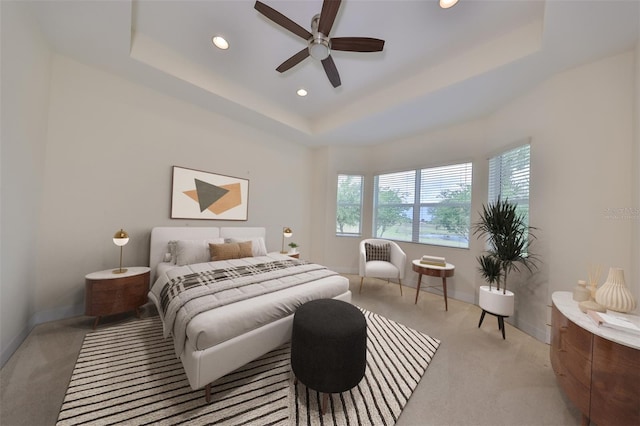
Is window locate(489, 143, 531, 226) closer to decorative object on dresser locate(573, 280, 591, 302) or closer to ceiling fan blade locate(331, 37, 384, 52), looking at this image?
decorative object on dresser locate(573, 280, 591, 302)

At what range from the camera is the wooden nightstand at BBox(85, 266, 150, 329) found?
221cm

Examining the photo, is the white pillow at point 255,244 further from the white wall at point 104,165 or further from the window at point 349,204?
the window at point 349,204

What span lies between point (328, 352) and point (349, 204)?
3.77 meters

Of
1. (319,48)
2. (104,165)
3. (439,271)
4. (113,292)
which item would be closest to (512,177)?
(439,271)

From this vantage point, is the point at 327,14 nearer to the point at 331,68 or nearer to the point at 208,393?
the point at 331,68

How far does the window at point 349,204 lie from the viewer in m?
4.91

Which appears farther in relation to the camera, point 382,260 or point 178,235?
point 382,260

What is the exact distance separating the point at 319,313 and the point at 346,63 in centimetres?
287

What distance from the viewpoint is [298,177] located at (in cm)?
482

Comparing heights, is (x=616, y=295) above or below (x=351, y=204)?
below

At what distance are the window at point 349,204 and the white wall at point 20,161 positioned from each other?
4.30 m

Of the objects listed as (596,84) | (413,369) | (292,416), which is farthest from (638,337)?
(596,84)

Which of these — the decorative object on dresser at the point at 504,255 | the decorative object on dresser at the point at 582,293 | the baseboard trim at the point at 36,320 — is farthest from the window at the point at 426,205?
the baseboard trim at the point at 36,320

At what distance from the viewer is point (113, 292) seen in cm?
227
